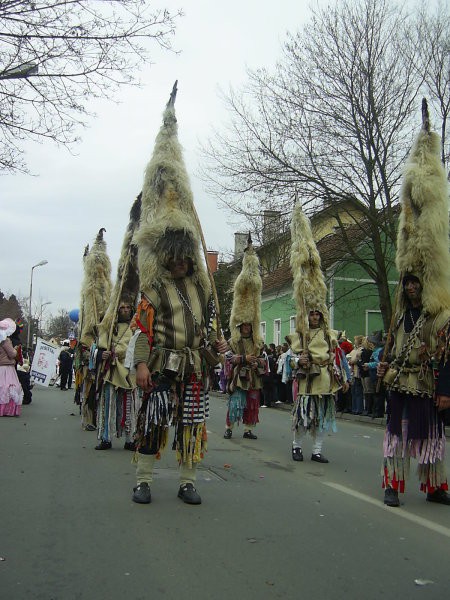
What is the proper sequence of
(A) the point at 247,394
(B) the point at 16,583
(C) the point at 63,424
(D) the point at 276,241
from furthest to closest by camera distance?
(D) the point at 276,241
(C) the point at 63,424
(A) the point at 247,394
(B) the point at 16,583

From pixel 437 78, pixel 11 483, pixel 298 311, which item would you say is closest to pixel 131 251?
pixel 298 311

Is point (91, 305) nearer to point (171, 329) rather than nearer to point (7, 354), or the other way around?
point (7, 354)

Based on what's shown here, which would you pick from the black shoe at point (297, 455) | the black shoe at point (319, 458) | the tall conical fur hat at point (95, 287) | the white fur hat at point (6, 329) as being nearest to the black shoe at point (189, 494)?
the black shoe at point (297, 455)

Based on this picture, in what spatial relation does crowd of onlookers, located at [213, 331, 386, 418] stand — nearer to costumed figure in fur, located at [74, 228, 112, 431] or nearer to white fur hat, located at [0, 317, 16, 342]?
costumed figure in fur, located at [74, 228, 112, 431]

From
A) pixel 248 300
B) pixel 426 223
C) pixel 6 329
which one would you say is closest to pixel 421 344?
pixel 426 223

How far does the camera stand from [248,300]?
448 inches

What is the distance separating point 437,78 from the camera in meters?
20.1

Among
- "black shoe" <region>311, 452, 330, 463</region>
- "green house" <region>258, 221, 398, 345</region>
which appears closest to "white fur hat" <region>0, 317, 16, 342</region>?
"black shoe" <region>311, 452, 330, 463</region>

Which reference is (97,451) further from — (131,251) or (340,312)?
(340,312)

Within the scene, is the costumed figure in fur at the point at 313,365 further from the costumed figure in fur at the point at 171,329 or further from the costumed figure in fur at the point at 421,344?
the costumed figure in fur at the point at 171,329

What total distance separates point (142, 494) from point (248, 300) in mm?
6038

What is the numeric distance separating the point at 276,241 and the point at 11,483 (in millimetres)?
16096

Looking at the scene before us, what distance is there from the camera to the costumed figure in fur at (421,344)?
5.73 m

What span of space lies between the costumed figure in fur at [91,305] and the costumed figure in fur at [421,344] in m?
5.90
